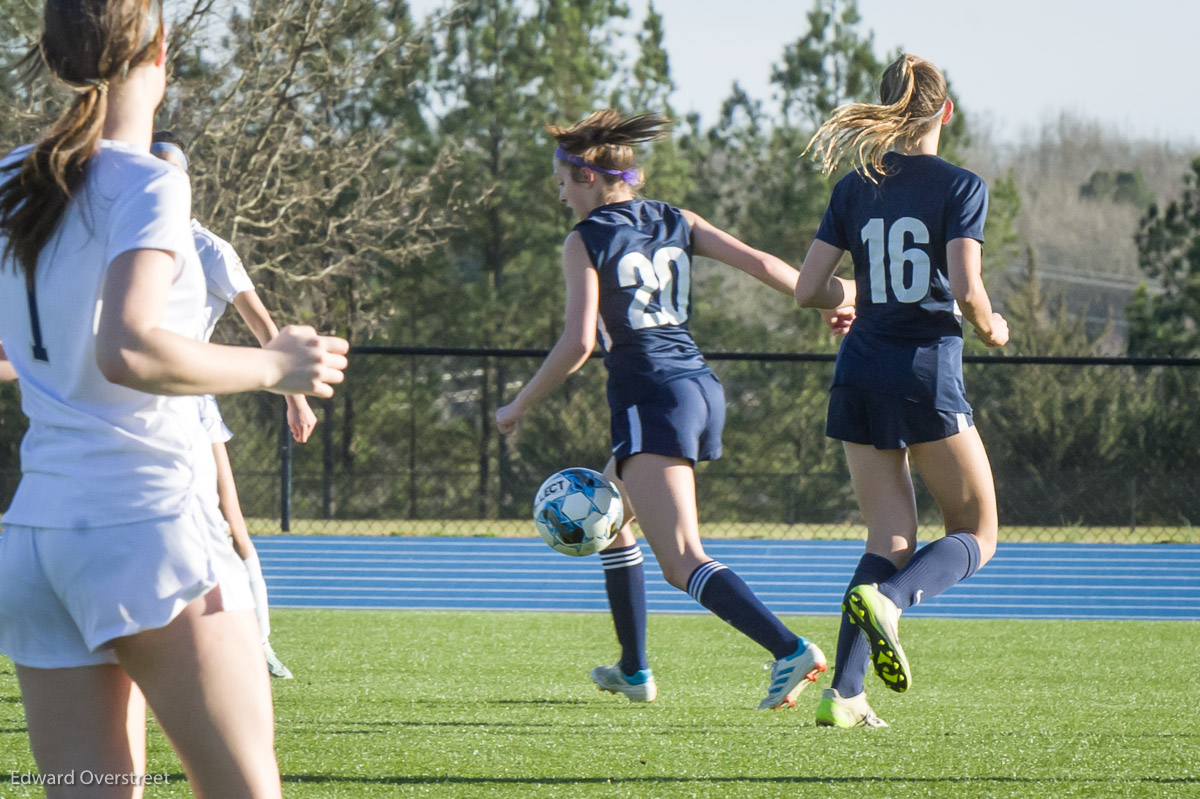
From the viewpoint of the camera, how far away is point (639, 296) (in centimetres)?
423

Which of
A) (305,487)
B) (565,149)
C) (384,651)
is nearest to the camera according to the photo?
(565,149)

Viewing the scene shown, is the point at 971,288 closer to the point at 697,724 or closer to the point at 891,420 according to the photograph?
the point at 891,420

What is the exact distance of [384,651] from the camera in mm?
5945

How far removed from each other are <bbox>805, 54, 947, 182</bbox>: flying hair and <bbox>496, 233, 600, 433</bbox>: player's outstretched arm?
34.1 inches

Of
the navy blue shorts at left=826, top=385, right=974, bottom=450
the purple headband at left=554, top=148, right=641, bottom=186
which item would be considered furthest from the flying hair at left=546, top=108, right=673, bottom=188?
the navy blue shorts at left=826, top=385, right=974, bottom=450

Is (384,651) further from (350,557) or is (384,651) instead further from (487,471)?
(487,471)

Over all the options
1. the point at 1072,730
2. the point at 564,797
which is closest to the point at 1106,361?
the point at 1072,730

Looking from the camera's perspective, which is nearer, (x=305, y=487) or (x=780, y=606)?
(x=780, y=606)

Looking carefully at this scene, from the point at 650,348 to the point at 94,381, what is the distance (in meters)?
2.73

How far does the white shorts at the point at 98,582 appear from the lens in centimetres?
159

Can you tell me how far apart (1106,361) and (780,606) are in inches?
117

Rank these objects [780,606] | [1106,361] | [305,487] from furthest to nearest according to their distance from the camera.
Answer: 1. [305,487]
2. [1106,361]
3. [780,606]

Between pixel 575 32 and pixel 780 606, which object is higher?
pixel 575 32

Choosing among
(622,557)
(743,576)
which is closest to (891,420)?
(622,557)
